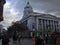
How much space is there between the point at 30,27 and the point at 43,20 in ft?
33.7

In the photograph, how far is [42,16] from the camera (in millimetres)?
121438

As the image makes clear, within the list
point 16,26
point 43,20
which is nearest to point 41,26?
point 43,20

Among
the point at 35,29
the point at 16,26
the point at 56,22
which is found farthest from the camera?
the point at 56,22

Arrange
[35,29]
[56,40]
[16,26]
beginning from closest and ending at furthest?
[56,40], [16,26], [35,29]

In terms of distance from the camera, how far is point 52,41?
32.5m

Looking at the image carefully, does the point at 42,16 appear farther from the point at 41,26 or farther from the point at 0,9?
the point at 0,9

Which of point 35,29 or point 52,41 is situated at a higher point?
point 52,41

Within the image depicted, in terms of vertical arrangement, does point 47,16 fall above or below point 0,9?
below

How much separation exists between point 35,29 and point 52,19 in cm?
1444

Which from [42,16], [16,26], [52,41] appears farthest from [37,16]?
[52,41]

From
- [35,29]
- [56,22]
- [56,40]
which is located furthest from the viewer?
[56,22]

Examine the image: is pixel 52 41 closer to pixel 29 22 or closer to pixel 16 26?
pixel 16 26

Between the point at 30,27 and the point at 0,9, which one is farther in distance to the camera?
the point at 30,27

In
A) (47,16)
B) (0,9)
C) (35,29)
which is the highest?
(0,9)
